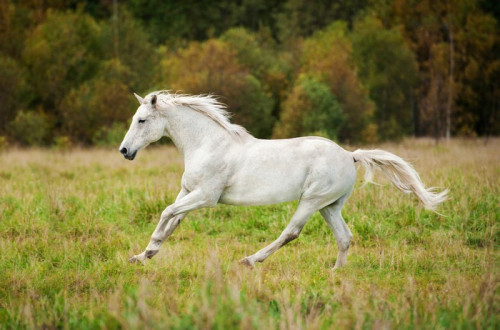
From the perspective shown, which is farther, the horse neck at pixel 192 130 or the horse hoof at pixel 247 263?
the horse neck at pixel 192 130

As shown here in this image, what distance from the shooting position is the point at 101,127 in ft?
81.3

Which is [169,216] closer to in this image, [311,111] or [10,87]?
[311,111]

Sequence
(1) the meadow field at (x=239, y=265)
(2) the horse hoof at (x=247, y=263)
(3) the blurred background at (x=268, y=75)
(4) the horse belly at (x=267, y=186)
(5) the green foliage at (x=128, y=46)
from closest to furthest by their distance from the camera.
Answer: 1. (1) the meadow field at (x=239, y=265)
2. (2) the horse hoof at (x=247, y=263)
3. (4) the horse belly at (x=267, y=186)
4. (3) the blurred background at (x=268, y=75)
5. (5) the green foliage at (x=128, y=46)

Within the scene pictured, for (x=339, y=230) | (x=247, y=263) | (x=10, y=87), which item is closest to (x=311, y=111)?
(x=10, y=87)

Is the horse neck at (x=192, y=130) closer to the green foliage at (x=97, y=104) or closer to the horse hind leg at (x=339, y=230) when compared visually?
the horse hind leg at (x=339, y=230)

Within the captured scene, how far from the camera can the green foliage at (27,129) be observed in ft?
77.2

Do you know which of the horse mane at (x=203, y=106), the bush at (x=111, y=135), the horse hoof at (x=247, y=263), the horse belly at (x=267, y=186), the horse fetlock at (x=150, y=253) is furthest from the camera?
the bush at (x=111, y=135)

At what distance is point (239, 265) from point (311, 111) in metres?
20.3

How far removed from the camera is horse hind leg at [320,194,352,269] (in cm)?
582

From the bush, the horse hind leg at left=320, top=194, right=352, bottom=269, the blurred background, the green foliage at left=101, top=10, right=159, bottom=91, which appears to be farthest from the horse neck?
the green foliage at left=101, top=10, right=159, bottom=91

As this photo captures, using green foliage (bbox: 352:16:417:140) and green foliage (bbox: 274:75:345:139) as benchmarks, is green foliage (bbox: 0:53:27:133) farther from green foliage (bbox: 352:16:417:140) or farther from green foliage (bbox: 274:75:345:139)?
green foliage (bbox: 352:16:417:140)

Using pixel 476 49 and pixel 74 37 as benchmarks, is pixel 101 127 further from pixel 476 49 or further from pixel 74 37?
pixel 476 49

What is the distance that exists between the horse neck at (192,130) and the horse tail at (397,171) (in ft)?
5.15

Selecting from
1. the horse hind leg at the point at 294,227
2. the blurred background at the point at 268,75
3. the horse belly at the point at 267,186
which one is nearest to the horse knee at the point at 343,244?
the horse hind leg at the point at 294,227
